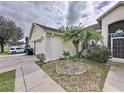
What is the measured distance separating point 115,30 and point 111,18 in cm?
141

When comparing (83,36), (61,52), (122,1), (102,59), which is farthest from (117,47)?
(61,52)

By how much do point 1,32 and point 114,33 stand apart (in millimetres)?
31111

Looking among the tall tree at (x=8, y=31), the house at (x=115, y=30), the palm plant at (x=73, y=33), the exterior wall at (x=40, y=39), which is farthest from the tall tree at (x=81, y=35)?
the tall tree at (x=8, y=31)

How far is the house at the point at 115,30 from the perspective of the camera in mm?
11281

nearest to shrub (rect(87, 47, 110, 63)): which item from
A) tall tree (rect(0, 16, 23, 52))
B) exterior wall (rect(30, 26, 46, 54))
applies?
exterior wall (rect(30, 26, 46, 54))

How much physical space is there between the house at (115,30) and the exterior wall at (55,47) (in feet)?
17.3

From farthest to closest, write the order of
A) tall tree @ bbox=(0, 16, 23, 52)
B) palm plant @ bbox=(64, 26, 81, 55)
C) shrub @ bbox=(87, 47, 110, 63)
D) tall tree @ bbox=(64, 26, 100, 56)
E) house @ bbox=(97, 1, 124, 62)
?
tall tree @ bbox=(0, 16, 23, 52) → palm plant @ bbox=(64, 26, 81, 55) → tall tree @ bbox=(64, 26, 100, 56) → house @ bbox=(97, 1, 124, 62) → shrub @ bbox=(87, 47, 110, 63)

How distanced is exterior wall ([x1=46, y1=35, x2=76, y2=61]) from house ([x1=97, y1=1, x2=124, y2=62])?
5261 millimetres

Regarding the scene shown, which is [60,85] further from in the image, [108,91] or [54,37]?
[54,37]

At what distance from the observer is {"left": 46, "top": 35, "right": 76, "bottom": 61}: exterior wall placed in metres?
12.7

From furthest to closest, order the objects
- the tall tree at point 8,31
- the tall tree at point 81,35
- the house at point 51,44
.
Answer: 1. the tall tree at point 8,31
2. the tall tree at point 81,35
3. the house at point 51,44

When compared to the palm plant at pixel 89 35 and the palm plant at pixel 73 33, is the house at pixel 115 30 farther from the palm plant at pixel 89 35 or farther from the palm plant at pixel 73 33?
the palm plant at pixel 73 33

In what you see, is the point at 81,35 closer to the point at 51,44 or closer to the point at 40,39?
the point at 51,44

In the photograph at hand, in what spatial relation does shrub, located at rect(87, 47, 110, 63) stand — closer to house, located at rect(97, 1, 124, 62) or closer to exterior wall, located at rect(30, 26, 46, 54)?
house, located at rect(97, 1, 124, 62)
